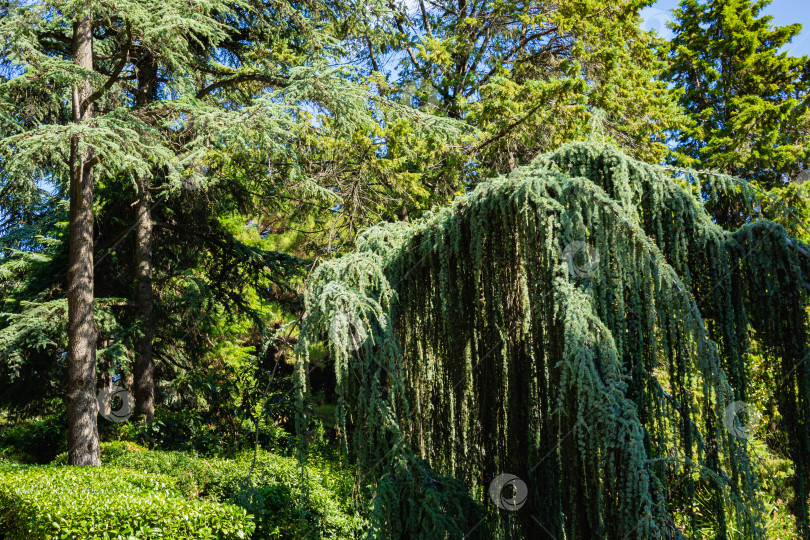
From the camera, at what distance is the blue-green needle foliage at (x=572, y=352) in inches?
103

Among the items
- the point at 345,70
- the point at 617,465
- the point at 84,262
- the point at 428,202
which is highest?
the point at 345,70

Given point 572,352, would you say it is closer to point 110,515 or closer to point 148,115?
point 110,515

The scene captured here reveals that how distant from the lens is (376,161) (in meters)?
8.38

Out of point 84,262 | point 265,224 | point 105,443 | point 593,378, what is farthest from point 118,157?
point 265,224

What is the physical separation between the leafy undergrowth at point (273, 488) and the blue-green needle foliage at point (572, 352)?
2238 mm

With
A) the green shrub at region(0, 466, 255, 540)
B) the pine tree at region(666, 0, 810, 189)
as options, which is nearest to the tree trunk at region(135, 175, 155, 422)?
the green shrub at region(0, 466, 255, 540)

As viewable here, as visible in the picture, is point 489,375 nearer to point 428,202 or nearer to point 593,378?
point 593,378

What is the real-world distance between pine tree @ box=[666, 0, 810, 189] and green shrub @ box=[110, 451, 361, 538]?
1007 centimetres

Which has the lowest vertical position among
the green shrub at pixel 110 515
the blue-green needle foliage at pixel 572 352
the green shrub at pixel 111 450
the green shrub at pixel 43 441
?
the green shrub at pixel 43 441

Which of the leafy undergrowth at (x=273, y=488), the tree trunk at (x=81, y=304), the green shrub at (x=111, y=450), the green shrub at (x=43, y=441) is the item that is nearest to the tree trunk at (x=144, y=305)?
the green shrub at (x=111, y=450)

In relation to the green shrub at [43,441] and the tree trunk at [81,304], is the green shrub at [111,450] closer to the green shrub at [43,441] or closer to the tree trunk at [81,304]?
the tree trunk at [81,304]

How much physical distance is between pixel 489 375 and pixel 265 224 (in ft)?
44.1

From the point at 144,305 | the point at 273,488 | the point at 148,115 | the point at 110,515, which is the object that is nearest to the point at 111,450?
the point at 144,305

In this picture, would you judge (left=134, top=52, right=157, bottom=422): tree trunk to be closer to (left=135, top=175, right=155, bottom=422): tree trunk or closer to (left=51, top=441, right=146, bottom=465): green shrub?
(left=135, top=175, right=155, bottom=422): tree trunk
